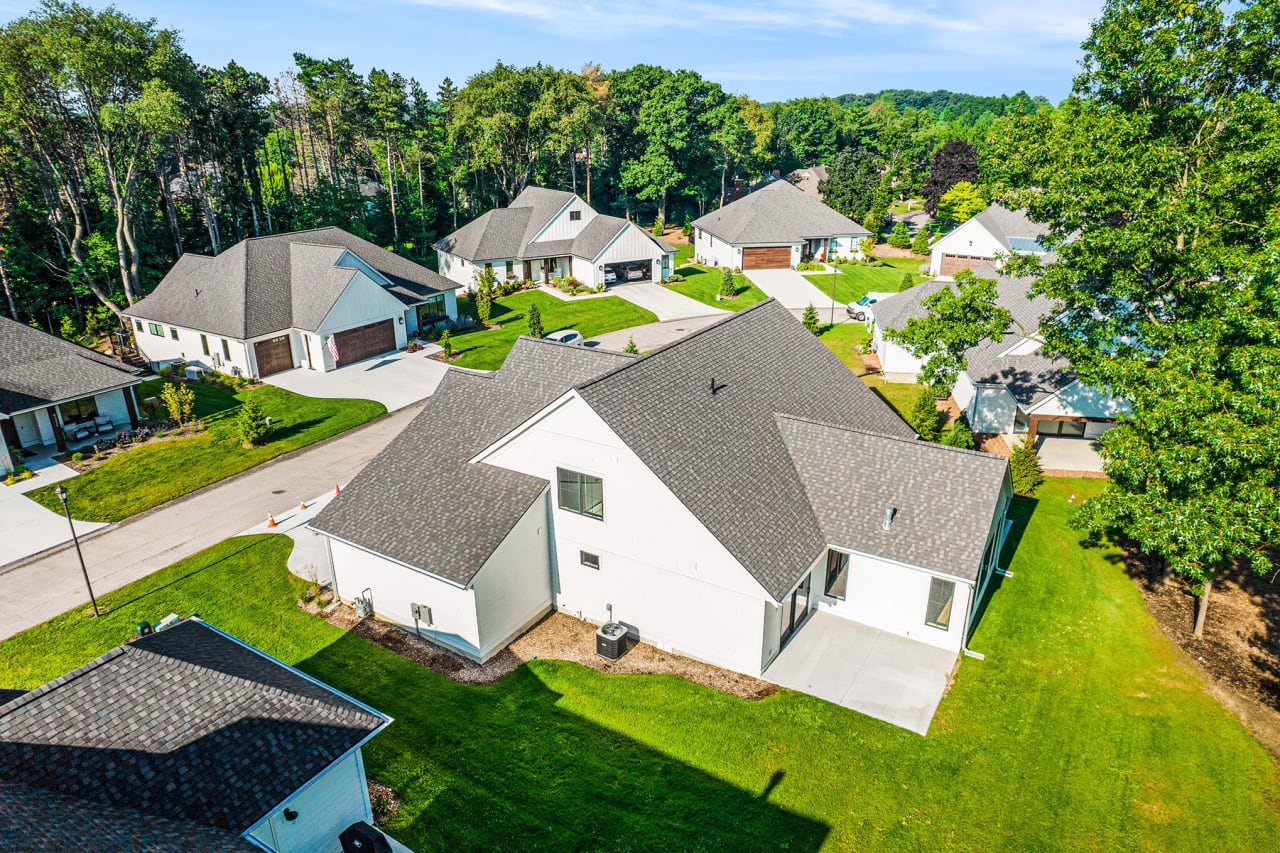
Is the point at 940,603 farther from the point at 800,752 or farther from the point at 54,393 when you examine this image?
the point at 54,393

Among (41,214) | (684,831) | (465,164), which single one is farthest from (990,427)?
(465,164)

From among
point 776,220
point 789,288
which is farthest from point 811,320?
point 776,220

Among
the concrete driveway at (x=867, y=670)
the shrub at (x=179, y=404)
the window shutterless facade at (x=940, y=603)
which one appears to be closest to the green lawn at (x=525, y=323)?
the shrub at (x=179, y=404)

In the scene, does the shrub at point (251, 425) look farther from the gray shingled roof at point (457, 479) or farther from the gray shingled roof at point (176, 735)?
the gray shingled roof at point (176, 735)

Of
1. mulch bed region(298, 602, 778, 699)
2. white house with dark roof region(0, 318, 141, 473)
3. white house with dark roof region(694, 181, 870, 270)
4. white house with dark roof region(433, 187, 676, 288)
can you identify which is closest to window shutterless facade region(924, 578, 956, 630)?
mulch bed region(298, 602, 778, 699)

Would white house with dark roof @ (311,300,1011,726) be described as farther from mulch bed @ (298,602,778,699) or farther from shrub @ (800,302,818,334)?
shrub @ (800,302,818,334)
